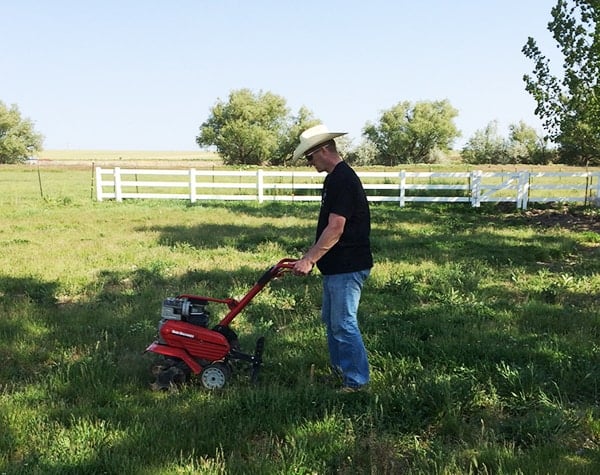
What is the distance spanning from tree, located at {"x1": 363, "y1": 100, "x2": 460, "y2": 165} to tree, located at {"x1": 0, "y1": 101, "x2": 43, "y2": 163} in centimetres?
5191

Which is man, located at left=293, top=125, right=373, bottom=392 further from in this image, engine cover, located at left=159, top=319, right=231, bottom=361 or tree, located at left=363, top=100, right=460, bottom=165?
tree, located at left=363, top=100, right=460, bottom=165

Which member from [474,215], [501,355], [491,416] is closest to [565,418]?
[491,416]

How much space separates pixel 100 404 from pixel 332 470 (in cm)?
197

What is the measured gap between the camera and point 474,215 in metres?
17.4

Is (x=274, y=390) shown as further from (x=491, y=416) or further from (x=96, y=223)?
(x=96, y=223)

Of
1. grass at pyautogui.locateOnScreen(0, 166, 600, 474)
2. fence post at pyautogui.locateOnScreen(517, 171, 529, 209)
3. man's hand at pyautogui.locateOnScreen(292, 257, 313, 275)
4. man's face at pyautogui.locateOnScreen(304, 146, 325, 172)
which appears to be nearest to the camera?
grass at pyautogui.locateOnScreen(0, 166, 600, 474)

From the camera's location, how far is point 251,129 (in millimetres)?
77250

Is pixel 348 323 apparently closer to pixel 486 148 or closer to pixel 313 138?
pixel 313 138

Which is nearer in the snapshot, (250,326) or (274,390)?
(274,390)

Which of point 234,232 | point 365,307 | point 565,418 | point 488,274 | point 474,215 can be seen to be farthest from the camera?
point 474,215

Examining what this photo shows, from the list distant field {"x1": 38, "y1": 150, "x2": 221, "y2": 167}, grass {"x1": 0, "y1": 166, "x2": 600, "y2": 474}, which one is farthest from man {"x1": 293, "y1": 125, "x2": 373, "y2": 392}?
distant field {"x1": 38, "y1": 150, "x2": 221, "y2": 167}

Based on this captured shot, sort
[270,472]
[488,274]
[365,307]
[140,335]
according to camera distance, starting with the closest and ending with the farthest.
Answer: [270,472] → [140,335] → [365,307] → [488,274]

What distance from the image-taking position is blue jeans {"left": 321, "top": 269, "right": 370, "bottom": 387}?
4355 millimetres

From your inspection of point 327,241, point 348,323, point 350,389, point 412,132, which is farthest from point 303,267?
point 412,132
